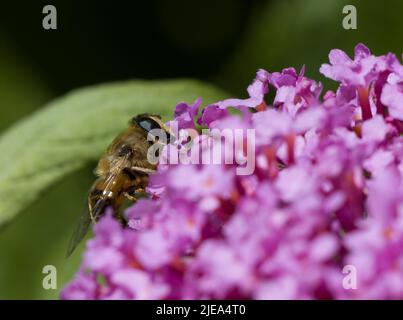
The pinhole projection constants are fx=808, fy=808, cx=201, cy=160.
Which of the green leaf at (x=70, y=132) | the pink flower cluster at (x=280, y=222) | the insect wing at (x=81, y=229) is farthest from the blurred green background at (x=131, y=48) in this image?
the pink flower cluster at (x=280, y=222)

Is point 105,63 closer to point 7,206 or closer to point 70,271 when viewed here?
point 70,271

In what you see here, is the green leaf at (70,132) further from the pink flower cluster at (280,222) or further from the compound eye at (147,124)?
the pink flower cluster at (280,222)

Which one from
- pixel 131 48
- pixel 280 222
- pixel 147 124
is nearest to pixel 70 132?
pixel 147 124

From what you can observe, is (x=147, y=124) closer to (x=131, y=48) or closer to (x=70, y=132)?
(x=70, y=132)

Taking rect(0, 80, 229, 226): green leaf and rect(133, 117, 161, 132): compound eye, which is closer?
rect(133, 117, 161, 132): compound eye

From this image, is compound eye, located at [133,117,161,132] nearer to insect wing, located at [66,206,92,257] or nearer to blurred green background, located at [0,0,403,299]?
insect wing, located at [66,206,92,257]

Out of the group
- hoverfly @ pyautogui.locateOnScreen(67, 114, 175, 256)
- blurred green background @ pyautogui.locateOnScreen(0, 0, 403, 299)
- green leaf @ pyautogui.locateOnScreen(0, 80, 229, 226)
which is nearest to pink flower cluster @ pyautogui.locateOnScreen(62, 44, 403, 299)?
hoverfly @ pyautogui.locateOnScreen(67, 114, 175, 256)
